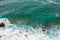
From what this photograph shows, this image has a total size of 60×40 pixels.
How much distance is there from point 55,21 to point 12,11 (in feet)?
22.5

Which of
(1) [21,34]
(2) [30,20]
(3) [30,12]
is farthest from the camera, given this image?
(3) [30,12]

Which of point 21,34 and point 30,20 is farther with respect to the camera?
point 30,20

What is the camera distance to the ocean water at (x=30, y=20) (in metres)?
15.8

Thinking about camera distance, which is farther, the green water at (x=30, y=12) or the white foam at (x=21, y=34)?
the green water at (x=30, y=12)

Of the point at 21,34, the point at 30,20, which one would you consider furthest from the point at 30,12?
the point at 21,34

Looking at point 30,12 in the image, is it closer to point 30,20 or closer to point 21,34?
point 30,20

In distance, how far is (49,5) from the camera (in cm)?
2469

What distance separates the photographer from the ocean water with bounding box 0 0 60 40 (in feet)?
51.7

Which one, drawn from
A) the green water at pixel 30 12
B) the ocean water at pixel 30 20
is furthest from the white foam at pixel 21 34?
the green water at pixel 30 12

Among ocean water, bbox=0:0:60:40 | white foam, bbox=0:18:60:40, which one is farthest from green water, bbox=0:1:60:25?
white foam, bbox=0:18:60:40

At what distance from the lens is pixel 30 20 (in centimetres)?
1969

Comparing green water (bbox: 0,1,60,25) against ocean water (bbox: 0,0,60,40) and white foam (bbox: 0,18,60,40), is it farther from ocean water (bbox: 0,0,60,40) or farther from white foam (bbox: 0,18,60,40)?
white foam (bbox: 0,18,60,40)

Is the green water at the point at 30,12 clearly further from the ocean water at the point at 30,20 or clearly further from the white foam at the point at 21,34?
the white foam at the point at 21,34

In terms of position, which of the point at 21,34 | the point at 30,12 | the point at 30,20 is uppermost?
the point at 30,12
